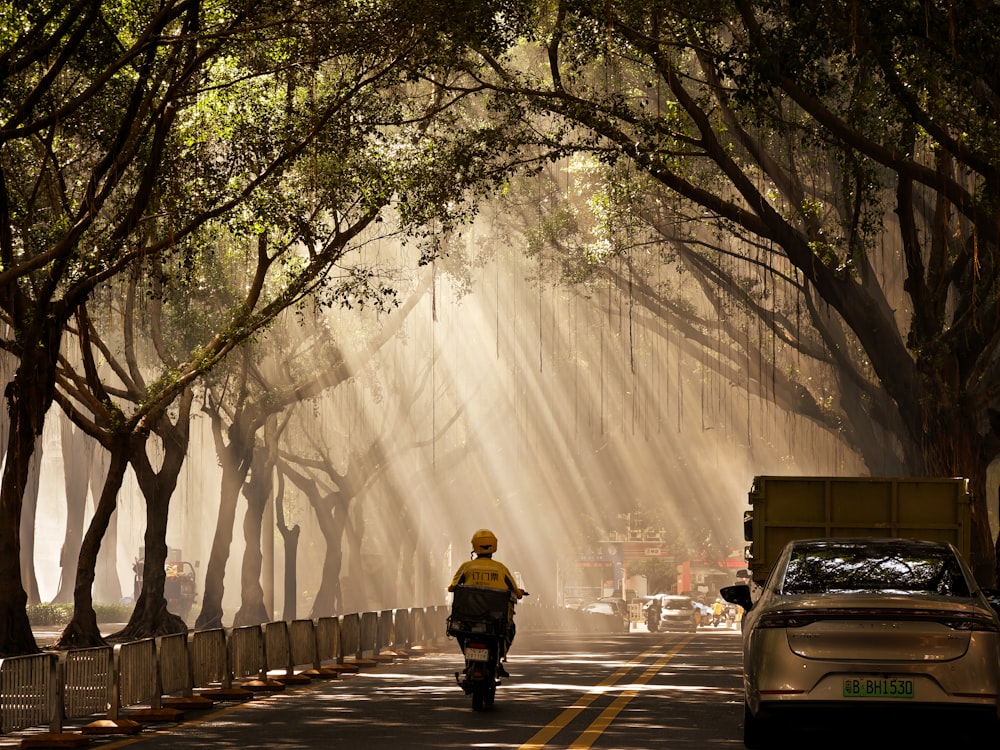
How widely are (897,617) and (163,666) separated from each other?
747 centimetres

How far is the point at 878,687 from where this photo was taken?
9.45 metres

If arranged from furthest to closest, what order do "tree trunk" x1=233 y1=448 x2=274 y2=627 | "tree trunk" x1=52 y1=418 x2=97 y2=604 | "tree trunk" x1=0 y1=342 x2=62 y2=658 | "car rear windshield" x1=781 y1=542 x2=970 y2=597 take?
"tree trunk" x1=52 y1=418 x2=97 y2=604 < "tree trunk" x1=233 y1=448 x2=274 y2=627 < "tree trunk" x1=0 y1=342 x2=62 y2=658 < "car rear windshield" x1=781 y1=542 x2=970 y2=597

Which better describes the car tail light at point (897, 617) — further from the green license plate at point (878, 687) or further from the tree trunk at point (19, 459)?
the tree trunk at point (19, 459)

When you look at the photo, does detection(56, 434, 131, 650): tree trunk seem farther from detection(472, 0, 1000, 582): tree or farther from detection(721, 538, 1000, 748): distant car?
detection(721, 538, 1000, 748): distant car

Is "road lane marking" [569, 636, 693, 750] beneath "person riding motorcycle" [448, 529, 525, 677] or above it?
beneath

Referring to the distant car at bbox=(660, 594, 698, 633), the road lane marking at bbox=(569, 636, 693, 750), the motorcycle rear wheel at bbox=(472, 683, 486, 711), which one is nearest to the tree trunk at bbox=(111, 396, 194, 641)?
the road lane marking at bbox=(569, 636, 693, 750)

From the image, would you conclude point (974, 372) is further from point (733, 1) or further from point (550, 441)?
point (550, 441)

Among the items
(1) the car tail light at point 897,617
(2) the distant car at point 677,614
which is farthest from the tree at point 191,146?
(2) the distant car at point 677,614

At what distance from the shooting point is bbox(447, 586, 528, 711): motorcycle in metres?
13.6

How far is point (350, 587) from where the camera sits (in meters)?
53.9

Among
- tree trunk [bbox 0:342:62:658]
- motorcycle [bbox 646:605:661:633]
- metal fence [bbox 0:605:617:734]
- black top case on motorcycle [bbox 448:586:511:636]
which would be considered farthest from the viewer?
motorcycle [bbox 646:605:661:633]

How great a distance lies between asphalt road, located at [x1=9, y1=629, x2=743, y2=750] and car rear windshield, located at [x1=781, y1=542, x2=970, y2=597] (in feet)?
4.91

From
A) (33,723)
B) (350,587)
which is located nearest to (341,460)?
(350,587)

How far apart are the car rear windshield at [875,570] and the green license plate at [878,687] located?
70 cm
